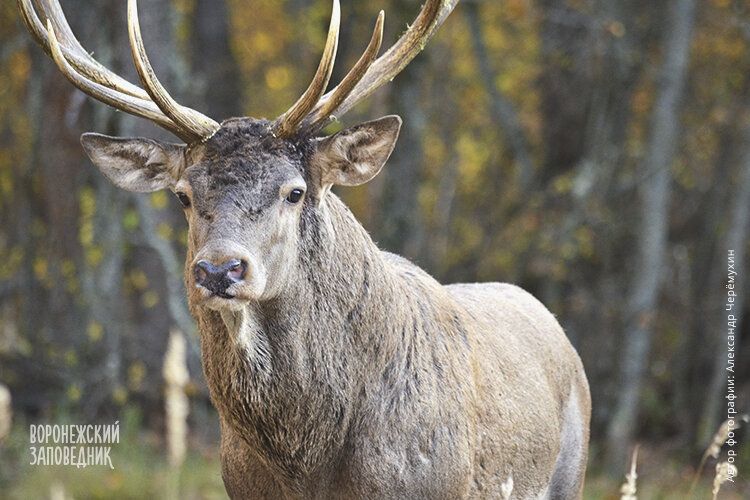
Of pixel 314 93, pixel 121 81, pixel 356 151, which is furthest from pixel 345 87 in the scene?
pixel 121 81

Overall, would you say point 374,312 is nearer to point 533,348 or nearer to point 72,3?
point 533,348

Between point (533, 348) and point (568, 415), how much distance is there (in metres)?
0.48

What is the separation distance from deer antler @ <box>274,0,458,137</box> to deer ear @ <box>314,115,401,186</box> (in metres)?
0.11

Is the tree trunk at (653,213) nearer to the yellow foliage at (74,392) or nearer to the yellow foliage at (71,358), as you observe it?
the yellow foliage at (74,392)

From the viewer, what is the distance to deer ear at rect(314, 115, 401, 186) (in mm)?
3973

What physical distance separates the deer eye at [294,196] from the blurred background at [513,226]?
12.7 ft

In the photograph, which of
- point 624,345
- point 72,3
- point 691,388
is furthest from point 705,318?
point 72,3

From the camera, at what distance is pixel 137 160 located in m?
4.28

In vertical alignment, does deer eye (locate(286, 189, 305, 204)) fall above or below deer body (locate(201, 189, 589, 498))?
above

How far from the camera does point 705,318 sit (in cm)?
1195

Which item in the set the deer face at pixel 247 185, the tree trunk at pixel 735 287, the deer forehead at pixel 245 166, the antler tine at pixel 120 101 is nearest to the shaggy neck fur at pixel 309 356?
the deer face at pixel 247 185

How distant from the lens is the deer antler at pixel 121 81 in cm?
394

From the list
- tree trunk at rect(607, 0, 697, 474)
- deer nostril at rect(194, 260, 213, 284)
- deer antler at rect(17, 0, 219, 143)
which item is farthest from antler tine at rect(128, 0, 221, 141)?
tree trunk at rect(607, 0, 697, 474)

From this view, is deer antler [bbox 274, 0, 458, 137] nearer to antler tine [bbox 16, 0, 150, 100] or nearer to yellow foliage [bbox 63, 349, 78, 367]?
antler tine [bbox 16, 0, 150, 100]
